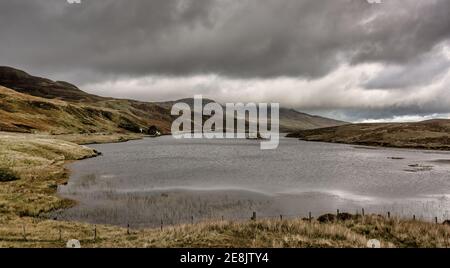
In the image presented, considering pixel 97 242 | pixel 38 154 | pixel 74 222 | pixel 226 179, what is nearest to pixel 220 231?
pixel 97 242

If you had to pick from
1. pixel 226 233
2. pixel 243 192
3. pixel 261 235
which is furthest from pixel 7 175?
pixel 261 235

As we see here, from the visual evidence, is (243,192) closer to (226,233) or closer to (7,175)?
(226,233)

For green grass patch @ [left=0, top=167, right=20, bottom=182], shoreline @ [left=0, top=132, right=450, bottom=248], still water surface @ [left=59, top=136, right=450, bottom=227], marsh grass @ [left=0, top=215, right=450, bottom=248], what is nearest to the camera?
marsh grass @ [left=0, top=215, right=450, bottom=248]

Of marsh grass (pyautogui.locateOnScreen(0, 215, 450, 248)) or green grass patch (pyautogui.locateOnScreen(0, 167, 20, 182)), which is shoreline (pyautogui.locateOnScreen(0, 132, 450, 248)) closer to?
marsh grass (pyautogui.locateOnScreen(0, 215, 450, 248))

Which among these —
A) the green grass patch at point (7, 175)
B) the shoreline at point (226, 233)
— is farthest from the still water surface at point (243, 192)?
the green grass patch at point (7, 175)

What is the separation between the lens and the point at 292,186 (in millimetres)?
62094

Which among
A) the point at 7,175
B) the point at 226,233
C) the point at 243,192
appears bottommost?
the point at 243,192

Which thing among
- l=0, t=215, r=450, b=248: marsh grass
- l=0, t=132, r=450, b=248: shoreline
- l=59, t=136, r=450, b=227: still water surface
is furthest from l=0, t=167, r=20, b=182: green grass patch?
l=0, t=215, r=450, b=248: marsh grass

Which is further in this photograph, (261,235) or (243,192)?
(243,192)
